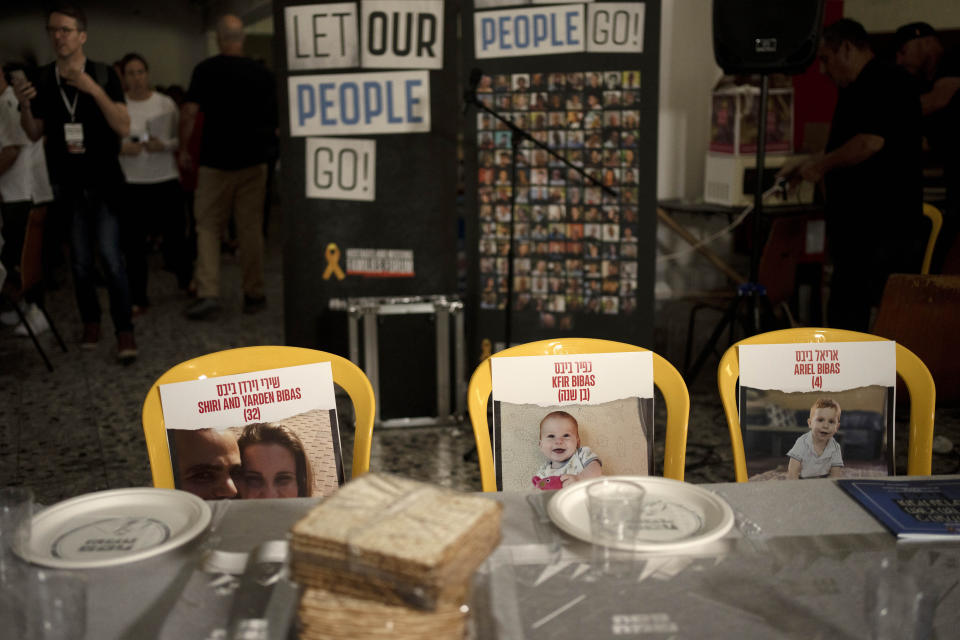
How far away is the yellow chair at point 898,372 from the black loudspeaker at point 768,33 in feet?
5.78

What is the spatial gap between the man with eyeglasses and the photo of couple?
9.28ft

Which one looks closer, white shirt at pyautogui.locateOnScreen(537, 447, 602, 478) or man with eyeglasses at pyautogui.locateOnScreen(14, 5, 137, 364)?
white shirt at pyautogui.locateOnScreen(537, 447, 602, 478)

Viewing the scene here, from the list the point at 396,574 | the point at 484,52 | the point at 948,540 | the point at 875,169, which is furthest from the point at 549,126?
the point at 396,574

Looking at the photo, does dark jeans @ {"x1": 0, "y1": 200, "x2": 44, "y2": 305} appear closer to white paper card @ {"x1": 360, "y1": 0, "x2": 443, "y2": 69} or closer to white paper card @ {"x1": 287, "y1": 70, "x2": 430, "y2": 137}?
white paper card @ {"x1": 287, "y1": 70, "x2": 430, "y2": 137}

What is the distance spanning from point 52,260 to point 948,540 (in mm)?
6799

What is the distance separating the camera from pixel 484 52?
3605mm

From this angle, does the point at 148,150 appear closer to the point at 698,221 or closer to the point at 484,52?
the point at 484,52

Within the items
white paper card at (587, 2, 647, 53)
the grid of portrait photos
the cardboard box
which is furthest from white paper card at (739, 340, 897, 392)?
the cardboard box

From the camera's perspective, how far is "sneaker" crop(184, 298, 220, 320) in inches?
214

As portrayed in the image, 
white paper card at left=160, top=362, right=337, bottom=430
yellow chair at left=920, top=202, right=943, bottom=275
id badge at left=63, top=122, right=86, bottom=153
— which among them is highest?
id badge at left=63, top=122, right=86, bottom=153

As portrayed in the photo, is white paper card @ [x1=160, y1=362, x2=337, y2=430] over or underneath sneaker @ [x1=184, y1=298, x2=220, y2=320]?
over

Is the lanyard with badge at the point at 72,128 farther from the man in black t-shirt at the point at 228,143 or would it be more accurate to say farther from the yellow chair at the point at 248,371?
the yellow chair at the point at 248,371

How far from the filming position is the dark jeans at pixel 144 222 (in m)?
5.14

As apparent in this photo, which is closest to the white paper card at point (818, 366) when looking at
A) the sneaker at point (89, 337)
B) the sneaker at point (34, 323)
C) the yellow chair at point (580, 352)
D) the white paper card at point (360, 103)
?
the yellow chair at point (580, 352)
